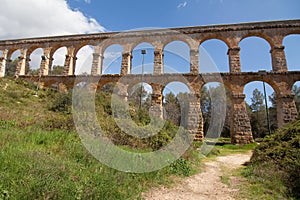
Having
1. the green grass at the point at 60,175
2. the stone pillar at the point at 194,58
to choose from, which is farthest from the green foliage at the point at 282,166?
the stone pillar at the point at 194,58

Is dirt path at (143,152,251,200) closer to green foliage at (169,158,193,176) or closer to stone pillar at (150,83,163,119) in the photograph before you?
green foliage at (169,158,193,176)

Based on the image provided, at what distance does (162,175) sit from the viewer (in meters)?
4.56

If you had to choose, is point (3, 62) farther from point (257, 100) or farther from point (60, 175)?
point (257, 100)

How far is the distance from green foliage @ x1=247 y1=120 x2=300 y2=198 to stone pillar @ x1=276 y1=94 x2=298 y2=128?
8.90 metres

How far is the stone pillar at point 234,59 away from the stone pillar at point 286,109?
3895mm

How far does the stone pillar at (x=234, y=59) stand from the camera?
15.8m

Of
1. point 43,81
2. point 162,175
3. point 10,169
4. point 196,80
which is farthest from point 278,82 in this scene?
point 43,81

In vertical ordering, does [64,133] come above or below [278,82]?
below

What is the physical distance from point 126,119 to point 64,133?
250cm

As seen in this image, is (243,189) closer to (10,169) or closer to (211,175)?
(211,175)

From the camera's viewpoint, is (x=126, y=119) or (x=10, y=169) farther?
(x=126, y=119)

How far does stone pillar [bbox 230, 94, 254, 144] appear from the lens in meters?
13.7

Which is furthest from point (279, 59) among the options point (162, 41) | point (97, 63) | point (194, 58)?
point (97, 63)

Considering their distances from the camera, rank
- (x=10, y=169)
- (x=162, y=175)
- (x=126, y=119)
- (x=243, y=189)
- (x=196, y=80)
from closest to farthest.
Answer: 1. (x=10, y=169)
2. (x=243, y=189)
3. (x=162, y=175)
4. (x=126, y=119)
5. (x=196, y=80)
